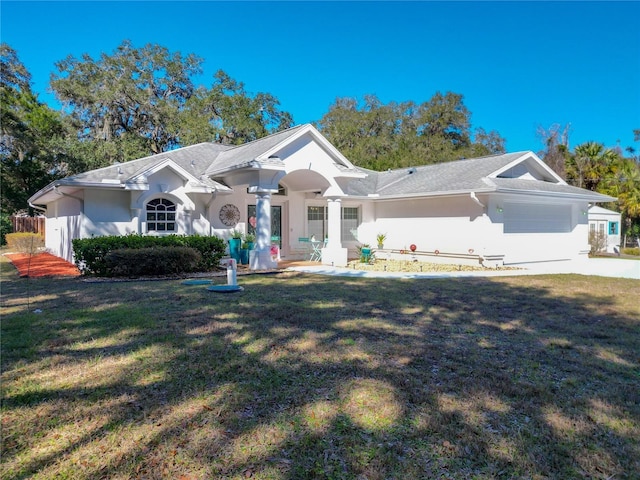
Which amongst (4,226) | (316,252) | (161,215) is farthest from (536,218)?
(4,226)

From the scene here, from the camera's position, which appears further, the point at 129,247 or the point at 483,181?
the point at 483,181

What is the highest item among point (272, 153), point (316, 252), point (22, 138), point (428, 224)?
point (22, 138)

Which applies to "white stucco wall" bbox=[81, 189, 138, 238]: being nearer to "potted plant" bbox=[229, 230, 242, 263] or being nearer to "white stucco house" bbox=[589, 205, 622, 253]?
"potted plant" bbox=[229, 230, 242, 263]

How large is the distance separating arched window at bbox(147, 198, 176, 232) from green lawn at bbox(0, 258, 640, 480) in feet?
22.0

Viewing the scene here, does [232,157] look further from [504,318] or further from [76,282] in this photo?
[504,318]

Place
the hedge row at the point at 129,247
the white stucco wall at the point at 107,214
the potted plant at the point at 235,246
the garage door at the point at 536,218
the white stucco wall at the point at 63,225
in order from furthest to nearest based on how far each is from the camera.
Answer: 1. the garage door at the point at 536,218
2. the potted plant at the point at 235,246
3. the white stucco wall at the point at 63,225
4. the white stucco wall at the point at 107,214
5. the hedge row at the point at 129,247

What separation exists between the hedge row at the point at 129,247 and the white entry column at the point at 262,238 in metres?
1.09

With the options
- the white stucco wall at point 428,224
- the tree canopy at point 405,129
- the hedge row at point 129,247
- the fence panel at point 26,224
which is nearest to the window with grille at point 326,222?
the white stucco wall at point 428,224

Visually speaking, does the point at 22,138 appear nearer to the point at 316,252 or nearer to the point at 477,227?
the point at 316,252

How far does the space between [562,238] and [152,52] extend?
32.8m

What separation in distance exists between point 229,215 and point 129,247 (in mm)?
4606

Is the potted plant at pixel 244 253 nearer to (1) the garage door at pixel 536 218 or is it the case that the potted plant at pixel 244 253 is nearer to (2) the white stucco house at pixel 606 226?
(1) the garage door at pixel 536 218

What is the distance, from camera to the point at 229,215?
A: 16719 mm

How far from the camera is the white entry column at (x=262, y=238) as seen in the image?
14.7 m
